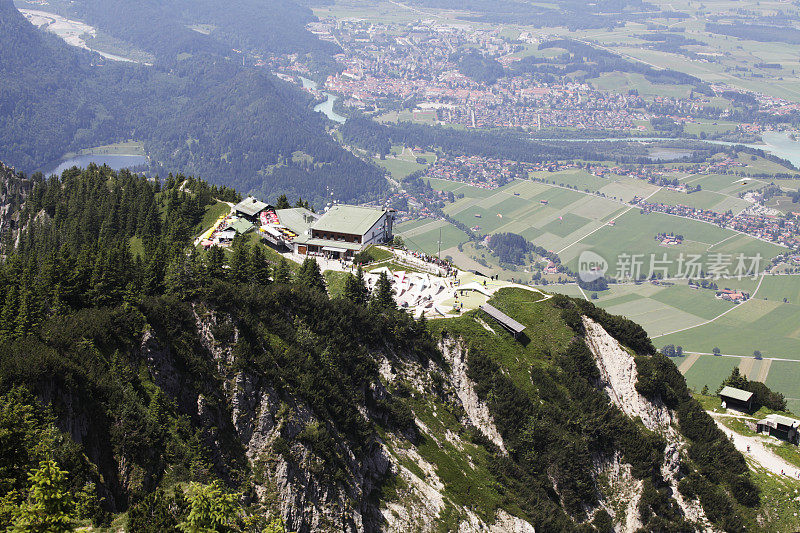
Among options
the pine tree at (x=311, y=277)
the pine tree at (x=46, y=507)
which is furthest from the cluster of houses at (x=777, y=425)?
the pine tree at (x=46, y=507)

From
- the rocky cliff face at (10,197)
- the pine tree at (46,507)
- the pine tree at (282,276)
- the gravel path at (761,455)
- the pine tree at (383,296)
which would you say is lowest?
the rocky cliff face at (10,197)

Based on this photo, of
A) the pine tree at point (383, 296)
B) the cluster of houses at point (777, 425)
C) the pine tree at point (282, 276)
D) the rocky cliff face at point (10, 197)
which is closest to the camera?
the pine tree at point (282, 276)

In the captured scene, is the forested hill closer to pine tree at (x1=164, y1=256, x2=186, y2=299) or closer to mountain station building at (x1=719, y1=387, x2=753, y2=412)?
pine tree at (x1=164, y1=256, x2=186, y2=299)

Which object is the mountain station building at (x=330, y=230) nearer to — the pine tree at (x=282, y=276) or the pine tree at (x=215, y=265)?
the pine tree at (x=282, y=276)

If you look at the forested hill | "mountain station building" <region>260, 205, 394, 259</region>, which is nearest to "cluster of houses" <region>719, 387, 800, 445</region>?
the forested hill

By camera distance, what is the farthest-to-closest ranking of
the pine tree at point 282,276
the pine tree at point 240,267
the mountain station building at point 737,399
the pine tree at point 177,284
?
the mountain station building at point 737,399, the pine tree at point 282,276, the pine tree at point 240,267, the pine tree at point 177,284

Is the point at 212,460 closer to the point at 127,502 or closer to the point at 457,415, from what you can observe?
the point at 127,502
